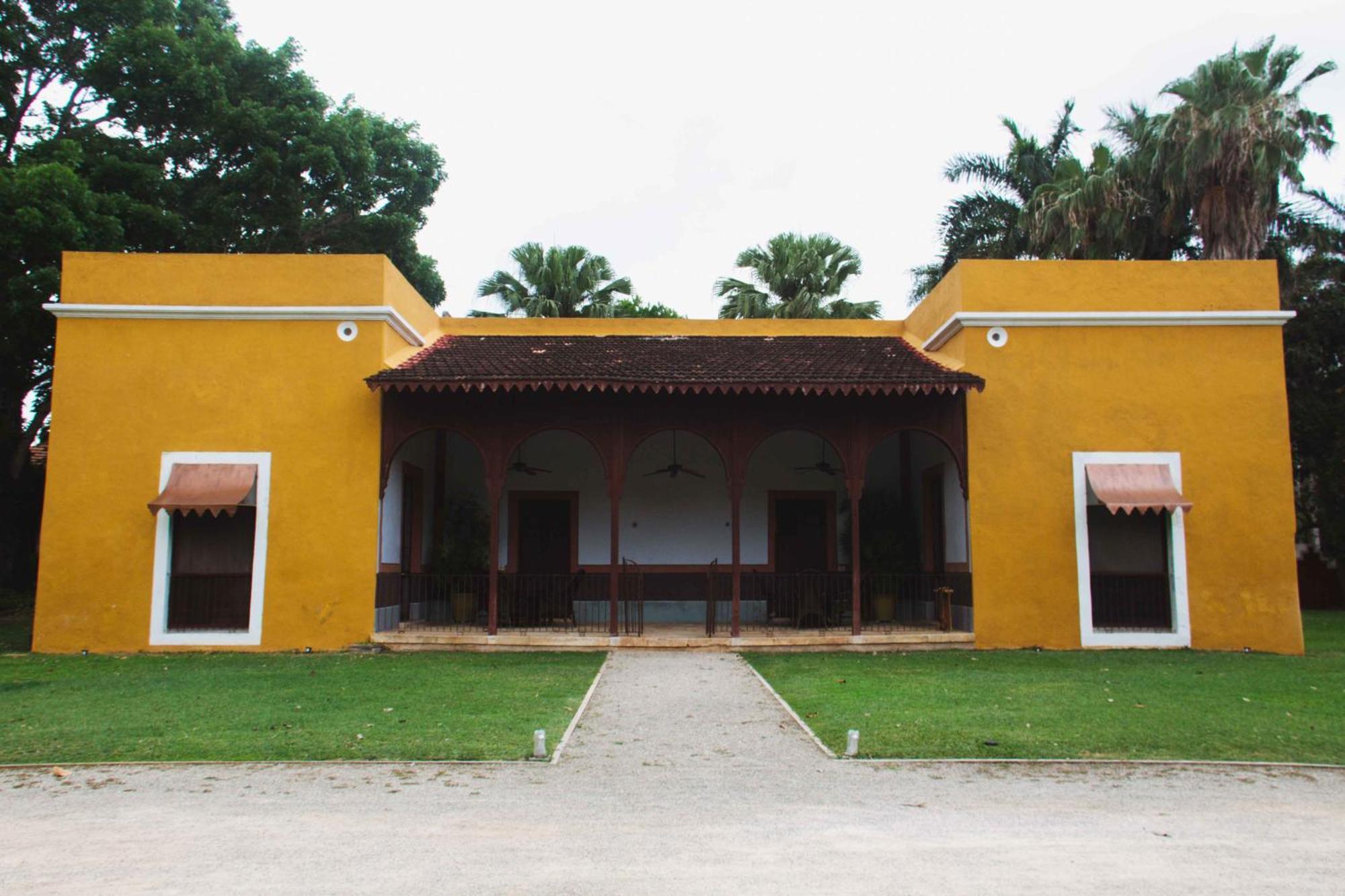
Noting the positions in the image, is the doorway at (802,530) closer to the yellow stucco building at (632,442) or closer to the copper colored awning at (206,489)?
the yellow stucco building at (632,442)

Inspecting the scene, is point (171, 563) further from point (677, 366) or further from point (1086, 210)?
point (1086, 210)

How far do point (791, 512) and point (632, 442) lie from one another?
179 inches

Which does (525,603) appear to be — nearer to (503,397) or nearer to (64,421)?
(503,397)

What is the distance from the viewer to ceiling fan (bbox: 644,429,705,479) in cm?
1716

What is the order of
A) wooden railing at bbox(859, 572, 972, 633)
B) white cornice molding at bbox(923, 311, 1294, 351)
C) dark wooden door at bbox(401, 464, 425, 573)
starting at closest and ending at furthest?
white cornice molding at bbox(923, 311, 1294, 351) → wooden railing at bbox(859, 572, 972, 633) → dark wooden door at bbox(401, 464, 425, 573)

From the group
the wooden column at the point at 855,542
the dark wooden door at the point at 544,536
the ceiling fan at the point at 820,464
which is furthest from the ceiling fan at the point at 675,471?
the wooden column at the point at 855,542

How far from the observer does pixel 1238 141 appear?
19109mm

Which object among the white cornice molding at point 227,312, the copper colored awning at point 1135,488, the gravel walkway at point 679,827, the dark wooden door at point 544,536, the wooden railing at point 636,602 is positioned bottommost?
the gravel walkway at point 679,827

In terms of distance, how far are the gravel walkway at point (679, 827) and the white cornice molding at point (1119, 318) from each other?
847 cm

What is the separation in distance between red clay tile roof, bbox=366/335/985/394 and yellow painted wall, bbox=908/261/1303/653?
1.23 meters

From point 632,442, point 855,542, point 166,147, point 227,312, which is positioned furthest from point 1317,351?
point 166,147

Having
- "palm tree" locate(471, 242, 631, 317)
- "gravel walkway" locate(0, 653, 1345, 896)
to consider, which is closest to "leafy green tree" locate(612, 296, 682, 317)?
"palm tree" locate(471, 242, 631, 317)

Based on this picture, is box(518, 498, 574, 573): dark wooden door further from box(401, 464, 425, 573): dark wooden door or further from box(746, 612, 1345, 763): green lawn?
box(746, 612, 1345, 763): green lawn

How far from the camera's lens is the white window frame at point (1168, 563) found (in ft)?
45.6
